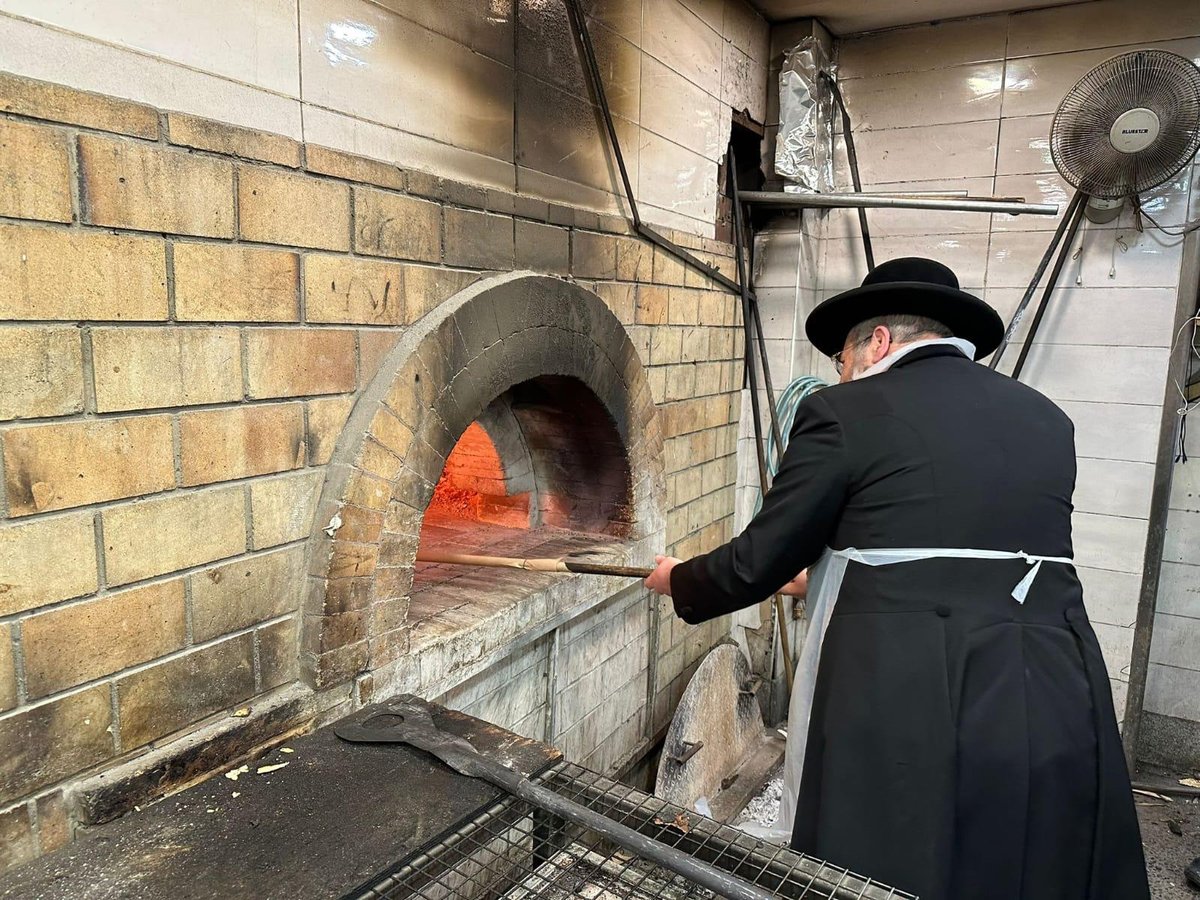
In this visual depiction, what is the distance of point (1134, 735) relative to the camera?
444cm

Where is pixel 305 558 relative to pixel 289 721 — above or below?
above

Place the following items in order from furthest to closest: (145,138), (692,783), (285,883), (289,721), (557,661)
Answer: (692,783)
(557,661)
(289,721)
(145,138)
(285,883)

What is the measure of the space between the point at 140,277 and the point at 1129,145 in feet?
14.1

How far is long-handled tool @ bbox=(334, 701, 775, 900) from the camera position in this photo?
54.9 inches

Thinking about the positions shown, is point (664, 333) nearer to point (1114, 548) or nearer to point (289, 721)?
point (289, 721)

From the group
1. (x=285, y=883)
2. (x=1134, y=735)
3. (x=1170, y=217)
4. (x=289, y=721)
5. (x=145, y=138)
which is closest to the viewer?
(x=285, y=883)

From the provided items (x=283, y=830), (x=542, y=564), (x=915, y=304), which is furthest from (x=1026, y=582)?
(x=283, y=830)

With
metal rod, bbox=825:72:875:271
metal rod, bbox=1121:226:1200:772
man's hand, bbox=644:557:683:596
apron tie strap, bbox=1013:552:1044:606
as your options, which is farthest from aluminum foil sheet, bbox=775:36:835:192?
apron tie strap, bbox=1013:552:1044:606

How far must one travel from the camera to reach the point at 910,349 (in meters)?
2.28

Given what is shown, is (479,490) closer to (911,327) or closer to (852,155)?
(911,327)

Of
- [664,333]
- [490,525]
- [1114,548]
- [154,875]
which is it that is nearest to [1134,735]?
[1114,548]

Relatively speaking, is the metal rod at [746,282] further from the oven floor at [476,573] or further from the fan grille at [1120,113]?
the fan grille at [1120,113]

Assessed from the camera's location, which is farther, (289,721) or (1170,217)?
(1170,217)

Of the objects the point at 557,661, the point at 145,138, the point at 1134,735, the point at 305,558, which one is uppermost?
the point at 145,138
